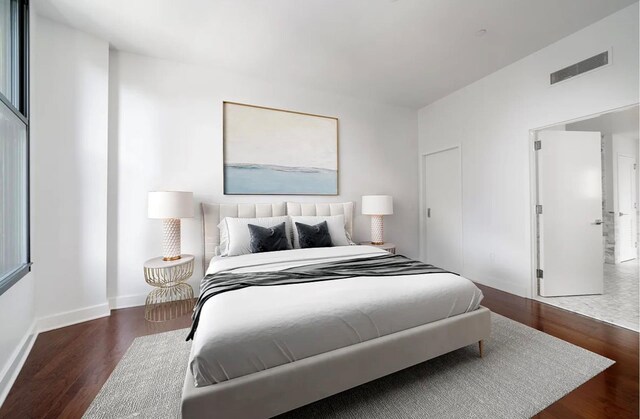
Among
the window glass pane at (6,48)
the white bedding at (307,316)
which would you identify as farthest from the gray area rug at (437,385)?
the window glass pane at (6,48)

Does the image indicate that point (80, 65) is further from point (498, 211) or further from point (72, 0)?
point (498, 211)

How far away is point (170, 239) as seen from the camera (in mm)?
2732

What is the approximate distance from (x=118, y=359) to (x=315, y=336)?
167cm

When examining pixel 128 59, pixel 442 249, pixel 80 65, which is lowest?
pixel 442 249

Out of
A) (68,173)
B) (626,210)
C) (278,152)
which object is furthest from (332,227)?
(626,210)

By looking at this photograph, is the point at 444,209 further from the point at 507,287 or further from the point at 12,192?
the point at 12,192

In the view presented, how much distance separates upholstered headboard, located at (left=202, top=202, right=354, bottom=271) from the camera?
3031mm

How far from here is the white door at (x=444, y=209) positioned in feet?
12.9

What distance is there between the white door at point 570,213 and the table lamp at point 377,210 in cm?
180

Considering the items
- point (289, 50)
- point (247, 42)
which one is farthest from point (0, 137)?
point (289, 50)

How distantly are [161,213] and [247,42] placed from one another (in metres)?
2.05

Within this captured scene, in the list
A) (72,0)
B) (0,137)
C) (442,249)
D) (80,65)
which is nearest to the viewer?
(0,137)

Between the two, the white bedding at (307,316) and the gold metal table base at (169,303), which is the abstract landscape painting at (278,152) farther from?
the white bedding at (307,316)

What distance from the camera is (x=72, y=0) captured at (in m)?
2.11
